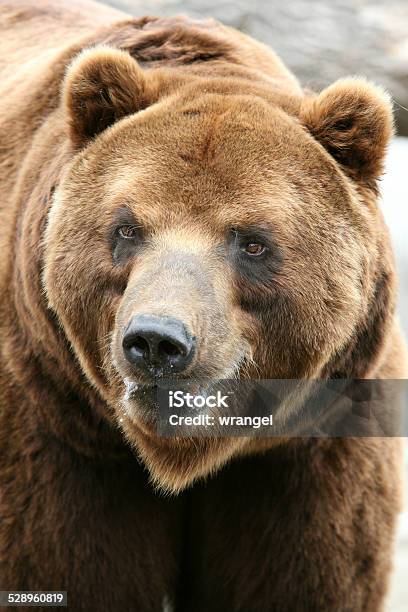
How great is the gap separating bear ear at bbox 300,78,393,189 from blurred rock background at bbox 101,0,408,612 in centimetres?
488

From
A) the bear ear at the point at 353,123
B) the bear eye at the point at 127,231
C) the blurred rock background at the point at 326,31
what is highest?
the bear ear at the point at 353,123

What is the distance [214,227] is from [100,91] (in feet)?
2.55

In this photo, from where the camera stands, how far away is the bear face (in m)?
4.09

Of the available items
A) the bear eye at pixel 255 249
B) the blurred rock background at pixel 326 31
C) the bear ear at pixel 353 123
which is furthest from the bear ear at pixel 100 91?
the blurred rock background at pixel 326 31

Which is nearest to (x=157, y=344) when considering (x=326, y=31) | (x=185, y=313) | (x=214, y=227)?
(x=185, y=313)

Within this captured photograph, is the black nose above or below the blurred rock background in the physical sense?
above

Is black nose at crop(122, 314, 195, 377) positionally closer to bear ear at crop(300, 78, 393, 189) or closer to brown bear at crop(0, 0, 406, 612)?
brown bear at crop(0, 0, 406, 612)

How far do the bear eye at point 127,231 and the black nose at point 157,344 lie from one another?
1.74 feet

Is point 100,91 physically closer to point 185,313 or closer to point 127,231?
point 127,231

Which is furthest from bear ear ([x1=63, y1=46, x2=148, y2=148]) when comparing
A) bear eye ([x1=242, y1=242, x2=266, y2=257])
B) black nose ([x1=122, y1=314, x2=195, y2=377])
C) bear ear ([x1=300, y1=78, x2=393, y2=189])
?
black nose ([x1=122, y1=314, x2=195, y2=377])

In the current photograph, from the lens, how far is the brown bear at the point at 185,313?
413 cm

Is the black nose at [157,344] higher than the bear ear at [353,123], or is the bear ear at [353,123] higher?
the bear ear at [353,123]

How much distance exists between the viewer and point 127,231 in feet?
13.8

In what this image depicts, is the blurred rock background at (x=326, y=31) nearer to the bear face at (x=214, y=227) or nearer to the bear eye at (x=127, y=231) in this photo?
the bear face at (x=214, y=227)
